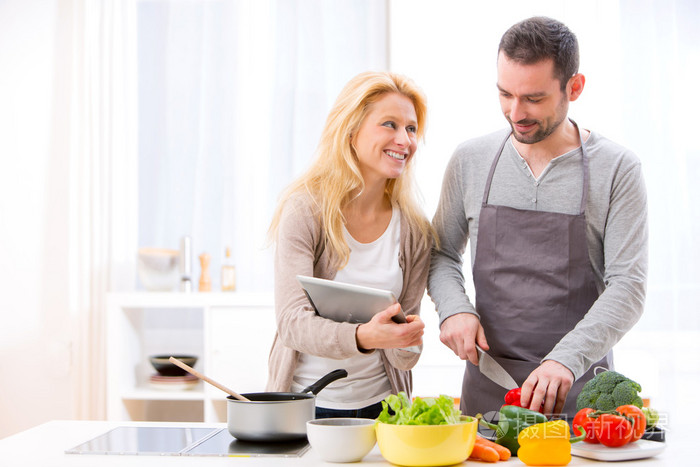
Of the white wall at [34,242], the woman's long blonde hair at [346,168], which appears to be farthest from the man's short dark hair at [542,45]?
the white wall at [34,242]

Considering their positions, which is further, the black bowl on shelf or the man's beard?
the black bowl on shelf

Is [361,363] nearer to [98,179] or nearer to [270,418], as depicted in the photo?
[270,418]

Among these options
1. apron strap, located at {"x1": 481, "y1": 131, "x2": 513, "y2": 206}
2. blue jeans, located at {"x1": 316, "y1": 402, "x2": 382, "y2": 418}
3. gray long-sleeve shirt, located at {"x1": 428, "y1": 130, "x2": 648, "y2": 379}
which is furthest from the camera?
apron strap, located at {"x1": 481, "y1": 131, "x2": 513, "y2": 206}

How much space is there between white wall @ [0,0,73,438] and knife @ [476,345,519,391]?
2.67m

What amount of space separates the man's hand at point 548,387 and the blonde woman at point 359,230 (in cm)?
40

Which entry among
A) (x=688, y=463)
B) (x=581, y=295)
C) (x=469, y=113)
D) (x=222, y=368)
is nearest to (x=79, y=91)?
(x=222, y=368)

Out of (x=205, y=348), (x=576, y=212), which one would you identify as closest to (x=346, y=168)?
(x=576, y=212)

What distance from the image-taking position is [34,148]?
3980mm

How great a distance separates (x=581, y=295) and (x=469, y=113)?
1.88m

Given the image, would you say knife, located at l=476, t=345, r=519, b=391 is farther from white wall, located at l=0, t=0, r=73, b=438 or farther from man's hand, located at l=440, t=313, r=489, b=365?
white wall, located at l=0, t=0, r=73, b=438

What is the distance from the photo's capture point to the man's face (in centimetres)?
199

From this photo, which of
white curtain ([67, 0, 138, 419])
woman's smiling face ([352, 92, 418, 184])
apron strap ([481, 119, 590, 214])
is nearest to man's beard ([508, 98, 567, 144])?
apron strap ([481, 119, 590, 214])

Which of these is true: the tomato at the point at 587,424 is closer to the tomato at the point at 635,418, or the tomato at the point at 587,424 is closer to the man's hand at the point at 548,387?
the tomato at the point at 635,418

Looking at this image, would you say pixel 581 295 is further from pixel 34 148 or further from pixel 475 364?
pixel 34 148
